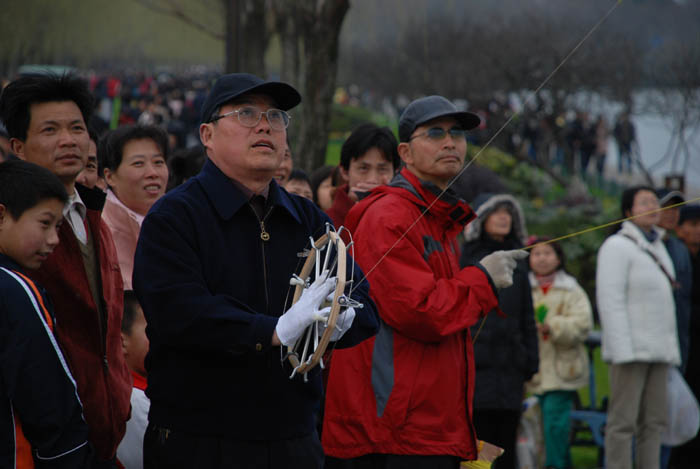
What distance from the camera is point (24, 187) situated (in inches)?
126

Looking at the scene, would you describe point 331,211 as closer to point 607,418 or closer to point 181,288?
point 181,288

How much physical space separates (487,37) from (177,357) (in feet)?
89.6

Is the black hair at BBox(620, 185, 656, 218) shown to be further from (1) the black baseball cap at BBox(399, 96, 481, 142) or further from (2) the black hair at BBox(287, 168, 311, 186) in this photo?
(1) the black baseball cap at BBox(399, 96, 481, 142)

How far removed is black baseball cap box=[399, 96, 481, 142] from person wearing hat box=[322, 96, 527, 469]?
0.34 meters

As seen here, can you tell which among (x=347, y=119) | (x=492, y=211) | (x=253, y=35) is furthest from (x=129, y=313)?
(x=347, y=119)

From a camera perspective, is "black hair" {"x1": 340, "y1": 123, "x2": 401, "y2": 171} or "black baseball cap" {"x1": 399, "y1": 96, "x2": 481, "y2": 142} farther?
"black hair" {"x1": 340, "y1": 123, "x2": 401, "y2": 171}

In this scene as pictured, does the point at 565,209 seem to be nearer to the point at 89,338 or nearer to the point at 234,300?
the point at 89,338

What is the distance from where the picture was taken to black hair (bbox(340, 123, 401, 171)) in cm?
574

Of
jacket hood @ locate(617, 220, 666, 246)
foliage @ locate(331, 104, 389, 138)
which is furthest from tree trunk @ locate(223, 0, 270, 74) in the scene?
foliage @ locate(331, 104, 389, 138)

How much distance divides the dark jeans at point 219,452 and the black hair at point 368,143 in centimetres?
287

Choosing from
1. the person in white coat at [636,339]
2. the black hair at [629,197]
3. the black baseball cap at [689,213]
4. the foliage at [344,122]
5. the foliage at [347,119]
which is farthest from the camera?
the foliage at [347,119]

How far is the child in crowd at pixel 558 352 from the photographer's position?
7.83 metres

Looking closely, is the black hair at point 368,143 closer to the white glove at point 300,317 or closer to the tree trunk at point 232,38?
the white glove at point 300,317

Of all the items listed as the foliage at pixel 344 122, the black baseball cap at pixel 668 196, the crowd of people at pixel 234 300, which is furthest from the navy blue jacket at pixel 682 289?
the foliage at pixel 344 122
